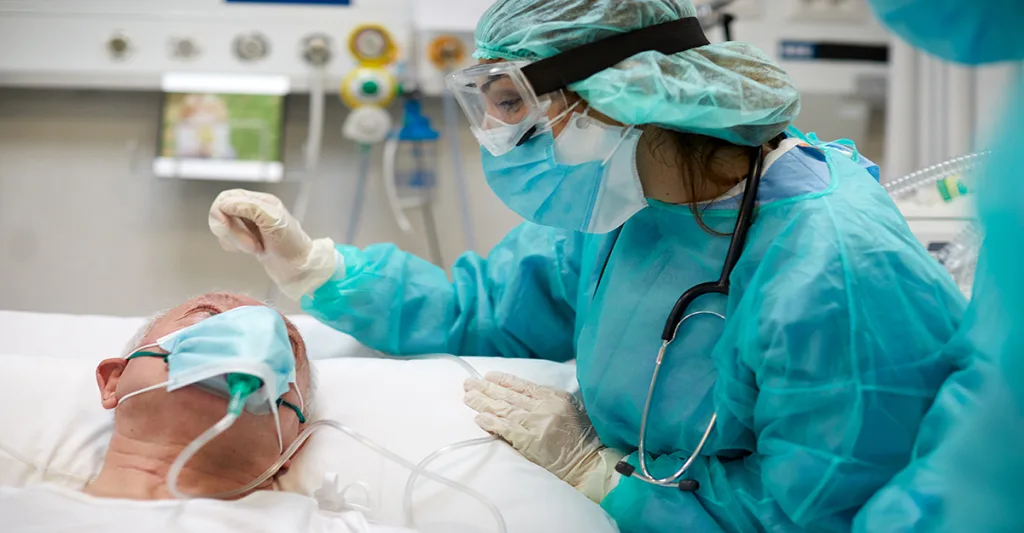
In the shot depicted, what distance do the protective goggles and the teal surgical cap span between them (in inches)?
0.5

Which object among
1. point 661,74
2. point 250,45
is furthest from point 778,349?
point 250,45

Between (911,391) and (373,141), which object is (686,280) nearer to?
(911,391)

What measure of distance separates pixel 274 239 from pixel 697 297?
821mm

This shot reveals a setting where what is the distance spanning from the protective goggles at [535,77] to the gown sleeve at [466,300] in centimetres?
40

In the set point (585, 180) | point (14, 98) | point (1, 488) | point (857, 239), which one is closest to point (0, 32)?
point (14, 98)

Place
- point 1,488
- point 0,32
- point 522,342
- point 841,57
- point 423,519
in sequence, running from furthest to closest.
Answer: point 841,57, point 0,32, point 522,342, point 423,519, point 1,488

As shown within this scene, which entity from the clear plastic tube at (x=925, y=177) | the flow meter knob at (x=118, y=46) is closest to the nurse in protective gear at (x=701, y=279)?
the clear plastic tube at (x=925, y=177)

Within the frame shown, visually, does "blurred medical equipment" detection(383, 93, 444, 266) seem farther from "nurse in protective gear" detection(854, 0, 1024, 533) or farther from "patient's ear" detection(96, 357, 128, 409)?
"nurse in protective gear" detection(854, 0, 1024, 533)

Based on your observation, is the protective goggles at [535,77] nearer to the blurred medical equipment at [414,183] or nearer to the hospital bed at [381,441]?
the hospital bed at [381,441]

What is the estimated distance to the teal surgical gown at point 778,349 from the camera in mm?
970

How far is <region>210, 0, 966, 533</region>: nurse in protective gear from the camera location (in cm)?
98

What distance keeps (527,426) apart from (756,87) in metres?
0.65

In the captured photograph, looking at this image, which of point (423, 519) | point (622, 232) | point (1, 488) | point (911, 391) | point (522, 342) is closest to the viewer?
point (911, 391)

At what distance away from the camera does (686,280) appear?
3.94ft
